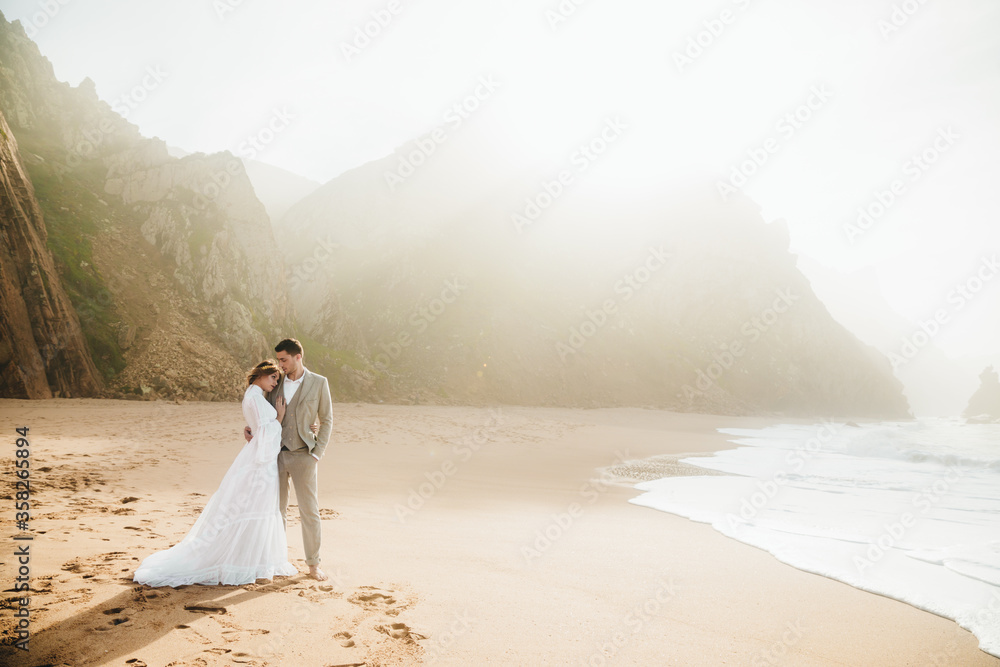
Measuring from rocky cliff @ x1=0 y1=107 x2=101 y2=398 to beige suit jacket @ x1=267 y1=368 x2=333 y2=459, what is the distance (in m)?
19.6

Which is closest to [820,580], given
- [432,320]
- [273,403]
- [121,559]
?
[273,403]

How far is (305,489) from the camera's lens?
17.4 feet

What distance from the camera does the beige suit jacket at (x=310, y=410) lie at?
5.26 metres

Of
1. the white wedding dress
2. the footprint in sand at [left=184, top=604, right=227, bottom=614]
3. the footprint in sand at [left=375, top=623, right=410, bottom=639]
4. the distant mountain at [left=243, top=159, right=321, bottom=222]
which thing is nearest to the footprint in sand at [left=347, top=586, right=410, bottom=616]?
the footprint in sand at [left=375, top=623, right=410, bottom=639]

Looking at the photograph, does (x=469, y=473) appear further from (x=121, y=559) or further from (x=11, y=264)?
(x=11, y=264)

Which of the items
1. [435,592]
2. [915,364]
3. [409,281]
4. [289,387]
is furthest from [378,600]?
[915,364]

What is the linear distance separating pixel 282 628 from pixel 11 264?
2354cm

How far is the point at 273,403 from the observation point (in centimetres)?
530

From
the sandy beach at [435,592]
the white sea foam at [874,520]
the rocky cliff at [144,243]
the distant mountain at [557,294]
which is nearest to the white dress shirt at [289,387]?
the sandy beach at [435,592]

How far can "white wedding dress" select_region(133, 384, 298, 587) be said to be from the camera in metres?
4.64

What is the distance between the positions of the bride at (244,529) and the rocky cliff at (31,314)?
64.0 feet

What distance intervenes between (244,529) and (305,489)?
2.18 feet

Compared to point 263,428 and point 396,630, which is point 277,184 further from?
point 396,630

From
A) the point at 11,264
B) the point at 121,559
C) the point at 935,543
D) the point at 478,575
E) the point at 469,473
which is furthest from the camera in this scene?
the point at 11,264
